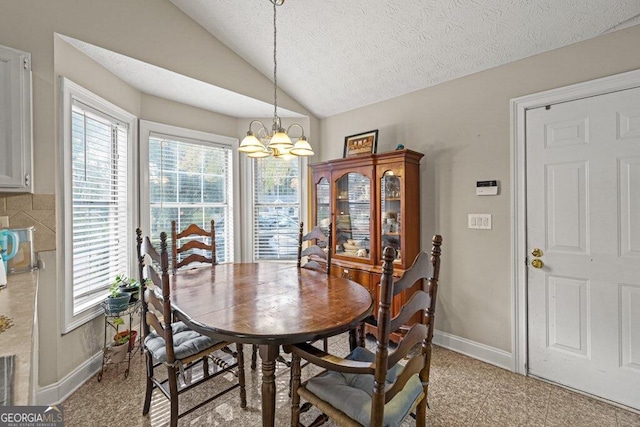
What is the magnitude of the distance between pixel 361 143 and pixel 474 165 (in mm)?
1154

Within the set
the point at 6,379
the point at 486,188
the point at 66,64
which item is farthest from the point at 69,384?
the point at 486,188

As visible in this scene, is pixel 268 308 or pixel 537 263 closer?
pixel 268 308

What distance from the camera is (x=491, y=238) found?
8.22ft

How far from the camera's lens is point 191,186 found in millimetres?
3414

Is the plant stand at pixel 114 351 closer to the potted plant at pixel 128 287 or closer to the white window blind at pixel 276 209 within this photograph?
the potted plant at pixel 128 287

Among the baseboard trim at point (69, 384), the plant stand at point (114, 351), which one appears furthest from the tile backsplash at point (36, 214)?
the baseboard trim at point (69, 384)

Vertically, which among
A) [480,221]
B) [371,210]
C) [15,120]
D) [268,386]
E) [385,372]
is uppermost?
[15,120]

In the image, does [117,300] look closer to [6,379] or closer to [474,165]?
[6,379]

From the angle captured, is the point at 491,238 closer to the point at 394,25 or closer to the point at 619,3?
the point at 619,3

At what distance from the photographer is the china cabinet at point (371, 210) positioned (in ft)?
8.95

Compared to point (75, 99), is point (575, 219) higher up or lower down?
lower down

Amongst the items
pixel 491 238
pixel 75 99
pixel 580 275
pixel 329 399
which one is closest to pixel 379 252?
pixel 491 238

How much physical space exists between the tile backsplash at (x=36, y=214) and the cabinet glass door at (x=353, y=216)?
7.71ft

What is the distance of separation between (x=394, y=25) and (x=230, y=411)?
300cm
